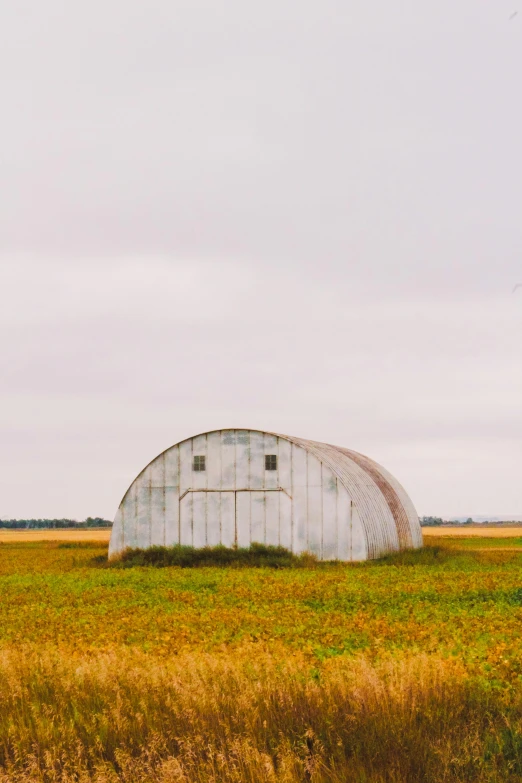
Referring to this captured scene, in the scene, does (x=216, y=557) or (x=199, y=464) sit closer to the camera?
(x=216, y=557)

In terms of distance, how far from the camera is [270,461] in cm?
3847

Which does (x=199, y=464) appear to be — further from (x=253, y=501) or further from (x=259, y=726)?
(x=259, y=726)

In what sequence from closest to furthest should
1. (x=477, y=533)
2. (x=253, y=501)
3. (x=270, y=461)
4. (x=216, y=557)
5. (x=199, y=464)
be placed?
(x=216, y=557)
(x=253, y=501)
(x=270, y=461)
(x=199, y=464)
(x=477, y=533)

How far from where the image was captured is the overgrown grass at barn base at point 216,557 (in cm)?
3506

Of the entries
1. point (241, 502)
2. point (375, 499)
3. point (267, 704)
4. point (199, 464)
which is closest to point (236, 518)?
point (241, 502)

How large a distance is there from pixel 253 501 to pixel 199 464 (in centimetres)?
292

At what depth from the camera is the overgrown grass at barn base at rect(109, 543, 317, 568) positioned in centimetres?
3506

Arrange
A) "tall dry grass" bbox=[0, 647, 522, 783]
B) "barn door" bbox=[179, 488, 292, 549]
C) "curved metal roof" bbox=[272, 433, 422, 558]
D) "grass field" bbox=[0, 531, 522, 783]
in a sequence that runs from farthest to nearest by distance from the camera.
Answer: "curved metal roof" bbox=[272, 433, 422, 558], "barn door" bbox=[179, 488, 292, 549], "grass field" bbox=[0, 531, 522, 783], "tall dry grass" bbox=[0, 647, 522, 783]

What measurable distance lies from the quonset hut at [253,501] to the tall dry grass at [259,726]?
2600 cm

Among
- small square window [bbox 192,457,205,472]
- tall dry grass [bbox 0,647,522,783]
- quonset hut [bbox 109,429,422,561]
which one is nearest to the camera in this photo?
tall dry grass [bbox 0,647,522,783]

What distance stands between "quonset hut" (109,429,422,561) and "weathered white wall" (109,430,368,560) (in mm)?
40

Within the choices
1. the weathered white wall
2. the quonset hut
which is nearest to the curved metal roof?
the quonset hut

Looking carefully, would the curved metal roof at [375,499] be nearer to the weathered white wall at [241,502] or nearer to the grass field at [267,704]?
the weathered white wall at [241,502]

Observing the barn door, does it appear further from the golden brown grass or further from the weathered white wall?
the golden brown grass
